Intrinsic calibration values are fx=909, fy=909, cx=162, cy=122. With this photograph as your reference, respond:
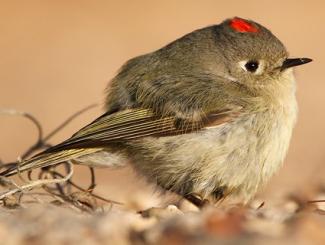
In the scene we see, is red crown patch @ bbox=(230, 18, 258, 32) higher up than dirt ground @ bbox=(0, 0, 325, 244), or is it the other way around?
red crown patch @ bbox=(230, 18, 258, 32)

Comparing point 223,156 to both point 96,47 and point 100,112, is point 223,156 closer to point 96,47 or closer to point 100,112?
point 100,112

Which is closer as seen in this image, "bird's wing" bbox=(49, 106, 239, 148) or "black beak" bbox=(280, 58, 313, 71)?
"bird's wing" bbox=(49, 106, 239, 148)

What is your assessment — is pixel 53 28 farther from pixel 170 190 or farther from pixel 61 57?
pixel 170 190

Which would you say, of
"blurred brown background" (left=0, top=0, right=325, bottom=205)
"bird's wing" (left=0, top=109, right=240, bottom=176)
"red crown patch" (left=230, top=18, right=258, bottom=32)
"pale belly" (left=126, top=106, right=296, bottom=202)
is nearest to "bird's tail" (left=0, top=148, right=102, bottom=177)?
"bird's wing" (left=0, top=109, right=240, bottom=176)

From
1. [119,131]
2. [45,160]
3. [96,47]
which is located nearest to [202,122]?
[119,131]

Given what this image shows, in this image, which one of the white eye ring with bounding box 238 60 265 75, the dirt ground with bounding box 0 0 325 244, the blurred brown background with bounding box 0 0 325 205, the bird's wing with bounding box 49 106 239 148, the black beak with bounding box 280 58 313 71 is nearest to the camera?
the dirt ground with bounding box 0 0 325 244

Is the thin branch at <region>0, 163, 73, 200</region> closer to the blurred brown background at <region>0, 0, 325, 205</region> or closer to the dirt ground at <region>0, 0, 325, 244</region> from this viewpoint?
the dirt ground at <region>0, 0, 325, 244</region>
